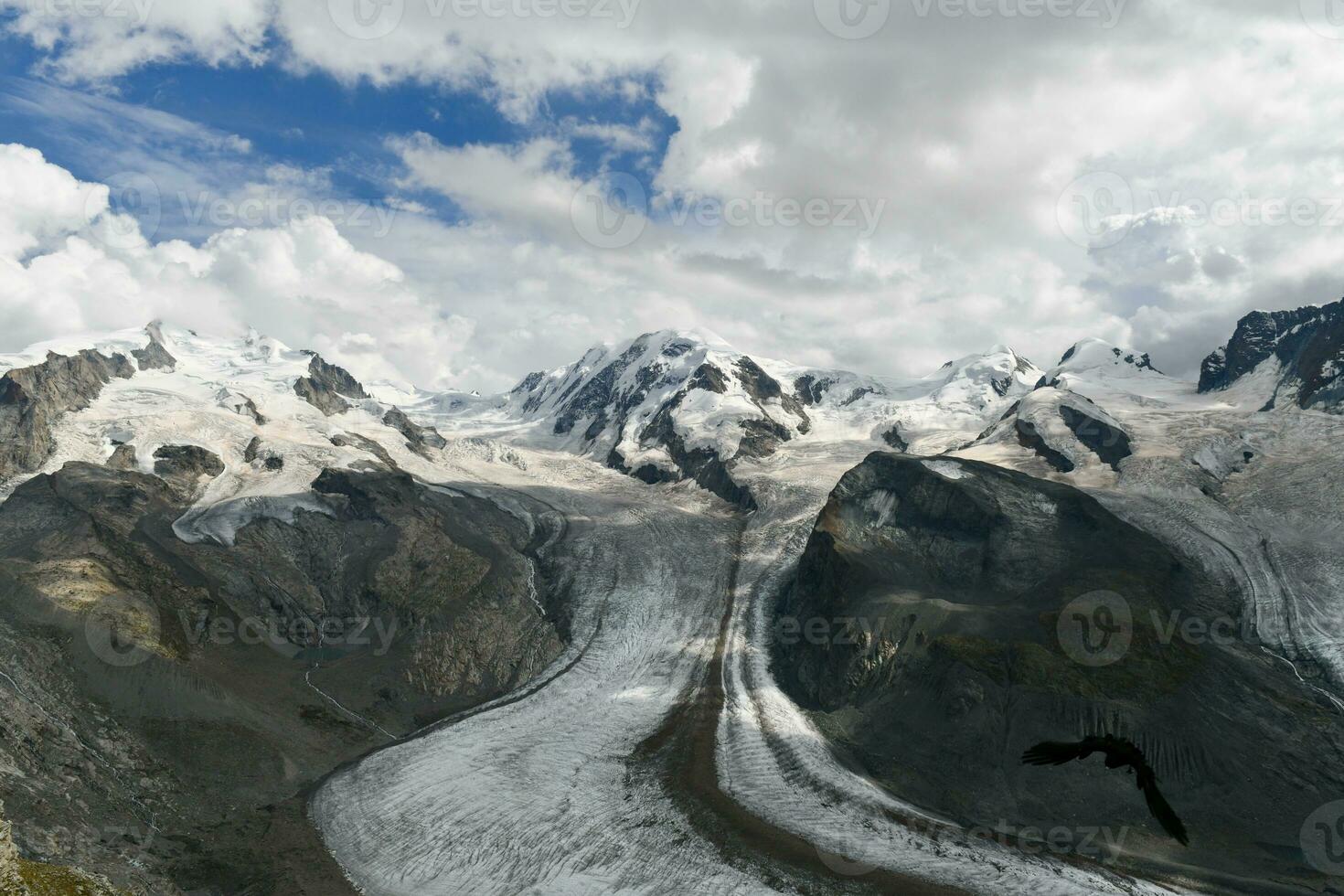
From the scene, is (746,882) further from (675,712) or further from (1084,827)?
(675,712)

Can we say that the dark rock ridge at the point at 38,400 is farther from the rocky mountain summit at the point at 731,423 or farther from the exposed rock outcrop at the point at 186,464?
the rocky mountain summit at the point at 731,423

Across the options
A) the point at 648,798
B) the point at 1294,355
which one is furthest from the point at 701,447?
the point at 648,798

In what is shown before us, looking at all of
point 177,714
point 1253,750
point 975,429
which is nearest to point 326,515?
point 177,714

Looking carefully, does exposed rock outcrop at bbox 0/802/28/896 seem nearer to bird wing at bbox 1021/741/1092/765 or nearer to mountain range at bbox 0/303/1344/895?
mountain range at bbox 0/303/1344/895

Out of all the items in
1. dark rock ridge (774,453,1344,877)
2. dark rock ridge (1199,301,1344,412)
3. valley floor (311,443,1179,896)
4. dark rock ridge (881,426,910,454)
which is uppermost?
dark rock ridge (1199,301,1344,412)

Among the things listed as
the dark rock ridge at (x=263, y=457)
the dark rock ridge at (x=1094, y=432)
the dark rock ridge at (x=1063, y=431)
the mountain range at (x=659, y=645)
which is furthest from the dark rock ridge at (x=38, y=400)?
the dark rock ridge at (x=1094, y=432)

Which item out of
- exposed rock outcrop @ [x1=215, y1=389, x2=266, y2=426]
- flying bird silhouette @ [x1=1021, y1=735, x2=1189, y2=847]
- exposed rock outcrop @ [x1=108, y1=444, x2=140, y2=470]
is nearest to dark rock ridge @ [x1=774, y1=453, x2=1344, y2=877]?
flying bird silhouette @ [x1=1021, y1=735, x2=1189, y2=847]
